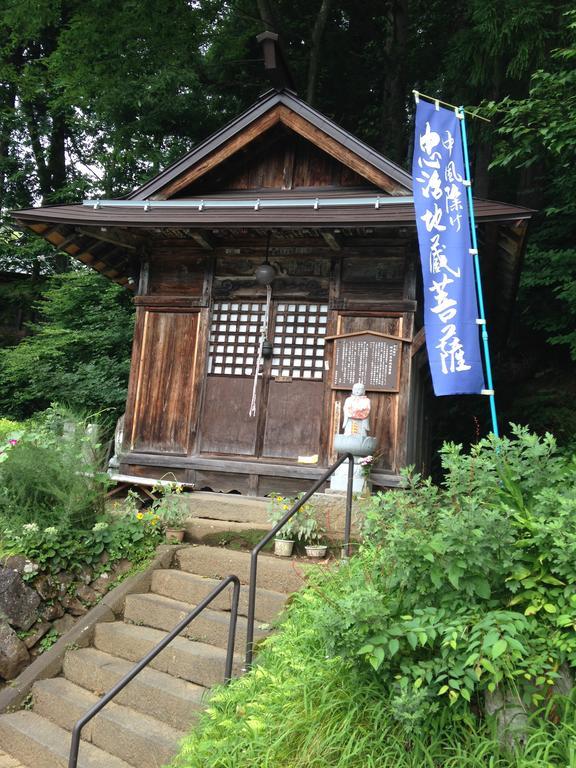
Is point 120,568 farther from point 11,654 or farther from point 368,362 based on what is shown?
point 368,362

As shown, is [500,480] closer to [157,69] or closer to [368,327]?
[368,327]

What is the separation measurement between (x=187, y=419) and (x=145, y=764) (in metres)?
4.89

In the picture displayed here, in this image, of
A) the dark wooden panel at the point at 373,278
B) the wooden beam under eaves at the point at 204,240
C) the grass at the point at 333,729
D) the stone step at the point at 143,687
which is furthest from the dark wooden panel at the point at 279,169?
the grass at the point at 333,729

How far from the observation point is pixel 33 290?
1894 centimetres

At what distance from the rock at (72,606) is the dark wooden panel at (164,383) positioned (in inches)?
110

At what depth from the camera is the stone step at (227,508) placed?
23.6ft

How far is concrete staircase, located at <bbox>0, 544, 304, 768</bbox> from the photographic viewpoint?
447 centimetres

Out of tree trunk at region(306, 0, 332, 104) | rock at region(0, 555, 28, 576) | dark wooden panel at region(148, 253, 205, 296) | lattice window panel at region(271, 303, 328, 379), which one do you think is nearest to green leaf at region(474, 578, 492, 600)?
rock at region(0, 555, 28, 576)

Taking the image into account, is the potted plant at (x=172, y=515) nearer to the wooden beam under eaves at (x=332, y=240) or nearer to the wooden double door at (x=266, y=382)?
the wooden double door at (x=266, y=382)

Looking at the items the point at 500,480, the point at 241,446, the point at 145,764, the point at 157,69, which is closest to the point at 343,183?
the point at 241,446

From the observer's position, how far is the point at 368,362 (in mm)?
8039

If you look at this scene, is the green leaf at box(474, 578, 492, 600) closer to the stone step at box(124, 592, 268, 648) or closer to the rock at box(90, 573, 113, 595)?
the stone step at box(124, 592, 268, 648)

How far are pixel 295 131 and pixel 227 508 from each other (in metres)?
5.10

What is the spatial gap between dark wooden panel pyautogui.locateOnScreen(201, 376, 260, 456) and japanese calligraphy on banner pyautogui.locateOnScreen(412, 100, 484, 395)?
3132mm
